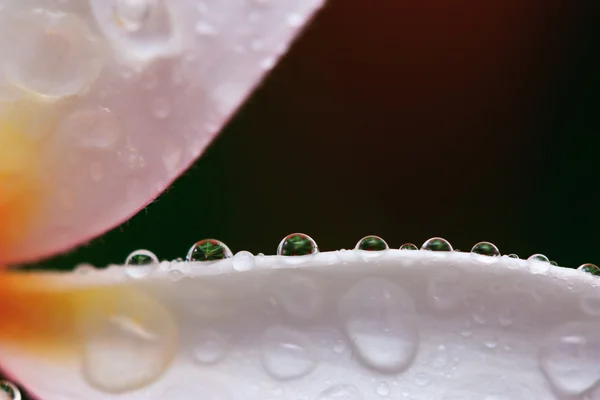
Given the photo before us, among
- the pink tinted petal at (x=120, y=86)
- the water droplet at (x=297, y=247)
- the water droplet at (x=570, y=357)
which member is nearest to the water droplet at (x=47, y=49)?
the pink tinted petal at (x=120, y=86)

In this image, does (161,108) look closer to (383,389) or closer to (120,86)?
(120,86)

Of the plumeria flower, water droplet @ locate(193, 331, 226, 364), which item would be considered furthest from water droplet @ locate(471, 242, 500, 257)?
water droplet @ locate(193, 331, 226, 364)

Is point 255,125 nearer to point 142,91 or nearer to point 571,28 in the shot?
point 142,91

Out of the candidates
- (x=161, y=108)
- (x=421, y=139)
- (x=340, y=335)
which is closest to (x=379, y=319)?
(x=340, y=335)

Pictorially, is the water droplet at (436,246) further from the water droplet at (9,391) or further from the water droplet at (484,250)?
the water droplet at (9,391)

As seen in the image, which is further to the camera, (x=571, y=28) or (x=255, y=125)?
(x=571, y=28)

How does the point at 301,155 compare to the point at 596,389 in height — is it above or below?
above

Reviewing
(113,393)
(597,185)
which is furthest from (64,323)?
(597,185)

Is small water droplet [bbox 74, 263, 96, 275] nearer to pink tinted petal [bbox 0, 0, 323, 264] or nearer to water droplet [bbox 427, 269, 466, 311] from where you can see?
pink tinted petal [bbox 0, 0, 323, 264]
